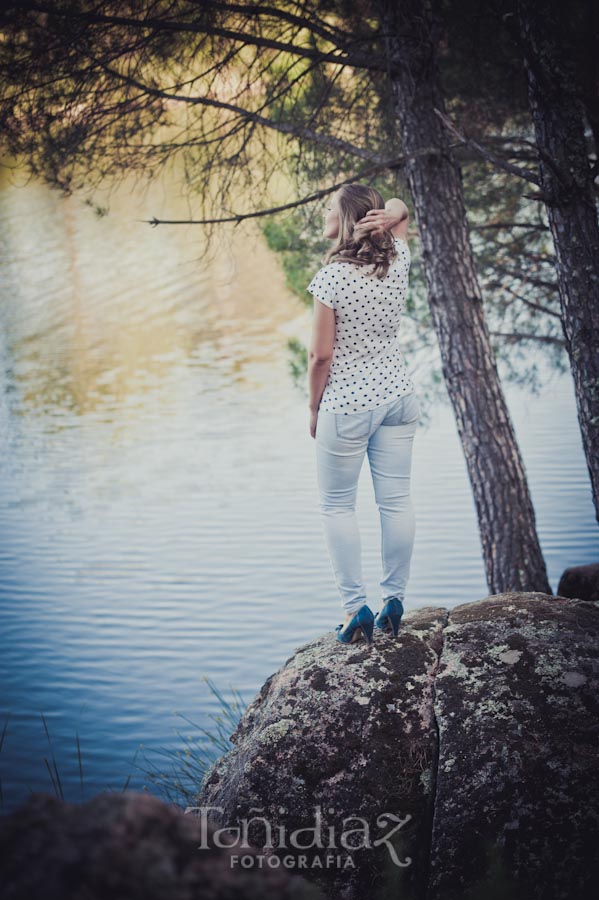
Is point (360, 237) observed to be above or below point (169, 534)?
above

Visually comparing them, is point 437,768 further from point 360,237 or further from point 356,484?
point 360,237

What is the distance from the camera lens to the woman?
8.84 ft

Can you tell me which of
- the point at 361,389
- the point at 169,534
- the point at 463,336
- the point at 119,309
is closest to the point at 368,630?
the point at 361,389

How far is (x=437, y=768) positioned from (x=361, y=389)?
4.34 feet

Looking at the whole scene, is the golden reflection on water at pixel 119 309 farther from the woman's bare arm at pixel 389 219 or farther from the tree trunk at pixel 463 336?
the woman's bare arm at pixel 389 219

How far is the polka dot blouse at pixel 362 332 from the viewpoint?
8.87ft

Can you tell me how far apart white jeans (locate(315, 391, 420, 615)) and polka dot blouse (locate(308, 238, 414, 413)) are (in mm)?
58

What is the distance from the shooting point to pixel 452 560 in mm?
8016

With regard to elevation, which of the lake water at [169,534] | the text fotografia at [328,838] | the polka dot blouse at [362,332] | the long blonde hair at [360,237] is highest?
the long blonde hair at [360,237]

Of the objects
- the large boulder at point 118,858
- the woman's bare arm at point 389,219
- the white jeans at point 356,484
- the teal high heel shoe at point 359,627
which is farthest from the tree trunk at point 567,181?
the large boulder at point 118,858

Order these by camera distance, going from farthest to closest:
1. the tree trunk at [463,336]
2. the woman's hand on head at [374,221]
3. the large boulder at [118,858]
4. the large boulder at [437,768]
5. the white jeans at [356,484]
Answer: the tree trunk at [463,336] < the white jeans at [356,484] < the woman's hand on head at [374,221] < the large boulder at [437,768] < the large boulder at [118,858]

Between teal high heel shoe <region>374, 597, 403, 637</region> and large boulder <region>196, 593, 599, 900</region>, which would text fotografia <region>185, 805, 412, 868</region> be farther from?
teal high heel shoe <region>374, 597, 403, 637</region>

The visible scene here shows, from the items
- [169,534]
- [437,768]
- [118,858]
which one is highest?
[118,858]

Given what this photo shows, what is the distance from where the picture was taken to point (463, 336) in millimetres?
4766
